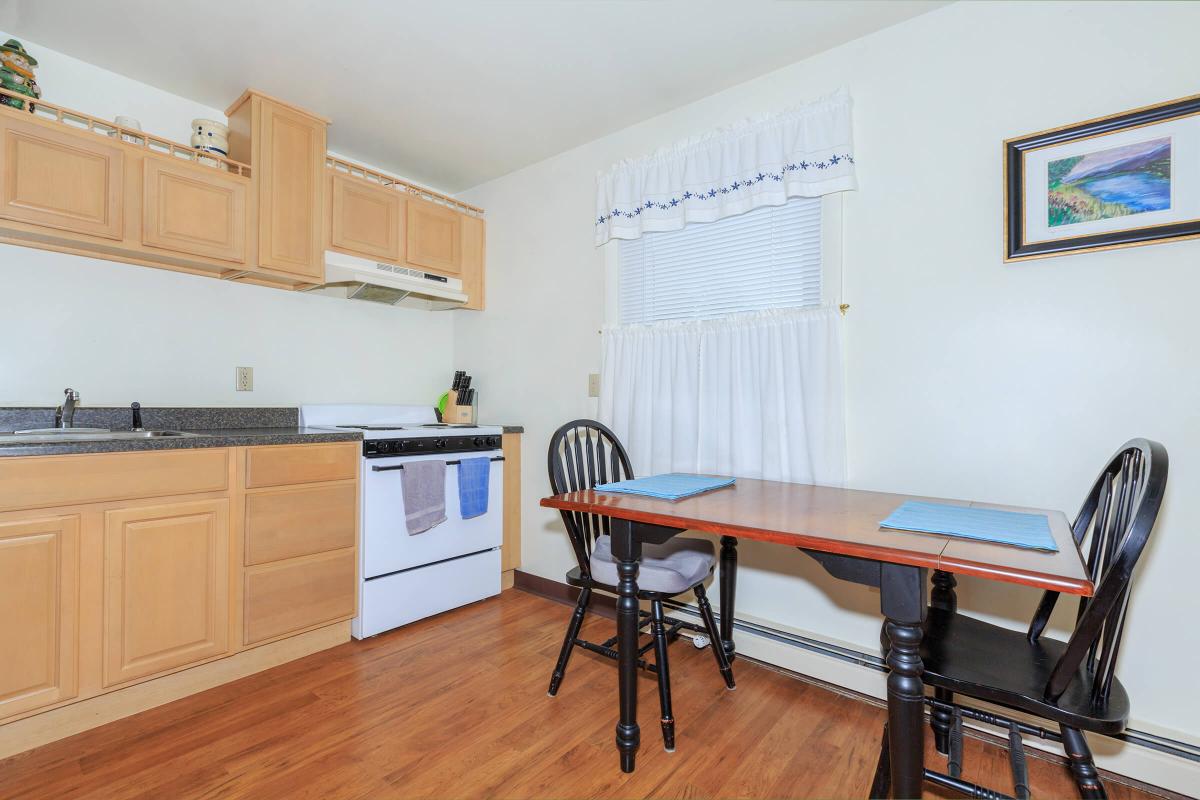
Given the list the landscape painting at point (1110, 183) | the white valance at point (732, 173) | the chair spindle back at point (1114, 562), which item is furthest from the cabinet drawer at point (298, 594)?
the landscape painting at point (1110, 183)

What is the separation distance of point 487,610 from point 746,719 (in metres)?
1.44

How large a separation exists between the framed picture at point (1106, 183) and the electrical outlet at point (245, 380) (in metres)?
3.15

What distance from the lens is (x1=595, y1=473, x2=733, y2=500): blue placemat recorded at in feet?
5.59

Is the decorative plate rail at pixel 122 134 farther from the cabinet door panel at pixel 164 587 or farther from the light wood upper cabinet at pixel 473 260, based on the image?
the cabinet door panel at pixel 164 587

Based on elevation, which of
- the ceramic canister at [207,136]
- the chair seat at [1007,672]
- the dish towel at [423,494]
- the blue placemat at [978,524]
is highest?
the ceramic canister at [207,136]

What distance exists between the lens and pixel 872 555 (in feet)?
3.75

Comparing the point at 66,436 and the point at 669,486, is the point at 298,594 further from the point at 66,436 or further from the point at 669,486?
the point at 669,486

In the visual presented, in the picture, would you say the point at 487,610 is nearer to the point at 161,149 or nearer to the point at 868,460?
the point at 868,460

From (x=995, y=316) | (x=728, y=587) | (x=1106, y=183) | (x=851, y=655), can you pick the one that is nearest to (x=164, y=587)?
(x=728, y=587)

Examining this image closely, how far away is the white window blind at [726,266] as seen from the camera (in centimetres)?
219

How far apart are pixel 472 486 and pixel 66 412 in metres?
1.58

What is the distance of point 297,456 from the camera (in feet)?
7.28

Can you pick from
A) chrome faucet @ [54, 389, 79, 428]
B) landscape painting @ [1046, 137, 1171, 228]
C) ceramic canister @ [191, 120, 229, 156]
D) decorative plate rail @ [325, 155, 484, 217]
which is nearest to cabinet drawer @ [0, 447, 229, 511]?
chrome faucet @ [54, 389, 79, 428]

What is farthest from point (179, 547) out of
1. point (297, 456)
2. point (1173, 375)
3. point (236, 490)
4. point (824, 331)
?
point (1173, 375)
